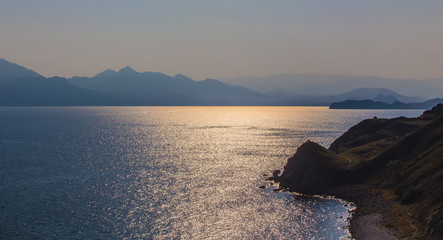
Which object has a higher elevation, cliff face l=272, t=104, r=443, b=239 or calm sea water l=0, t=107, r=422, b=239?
cliff face l=272, t=104, r=443, b=239

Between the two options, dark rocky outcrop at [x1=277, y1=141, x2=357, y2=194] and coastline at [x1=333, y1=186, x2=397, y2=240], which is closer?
coastline at [x1=333, y1=186, x2=397, y2=240]

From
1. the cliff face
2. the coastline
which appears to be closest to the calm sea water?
the coastline

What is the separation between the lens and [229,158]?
479ft

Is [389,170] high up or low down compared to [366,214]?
up

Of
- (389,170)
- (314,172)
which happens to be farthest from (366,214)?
(389,170)

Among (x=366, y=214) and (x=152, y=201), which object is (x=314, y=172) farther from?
(x=152, y=201)

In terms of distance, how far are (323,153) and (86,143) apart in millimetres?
138693

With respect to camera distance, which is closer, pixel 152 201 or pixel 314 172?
pixel 152 201

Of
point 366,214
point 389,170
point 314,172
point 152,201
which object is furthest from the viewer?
point 314,172

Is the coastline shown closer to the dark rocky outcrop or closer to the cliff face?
the cliff face

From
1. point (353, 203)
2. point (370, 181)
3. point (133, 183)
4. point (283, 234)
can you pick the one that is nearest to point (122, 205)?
point (133, 183)

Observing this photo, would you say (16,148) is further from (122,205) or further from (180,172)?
(122,205)

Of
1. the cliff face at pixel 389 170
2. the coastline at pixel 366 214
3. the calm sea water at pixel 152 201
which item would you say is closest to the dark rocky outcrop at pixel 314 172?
the cliff face at pixel 389 170


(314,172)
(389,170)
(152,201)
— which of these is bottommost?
(152,201)
